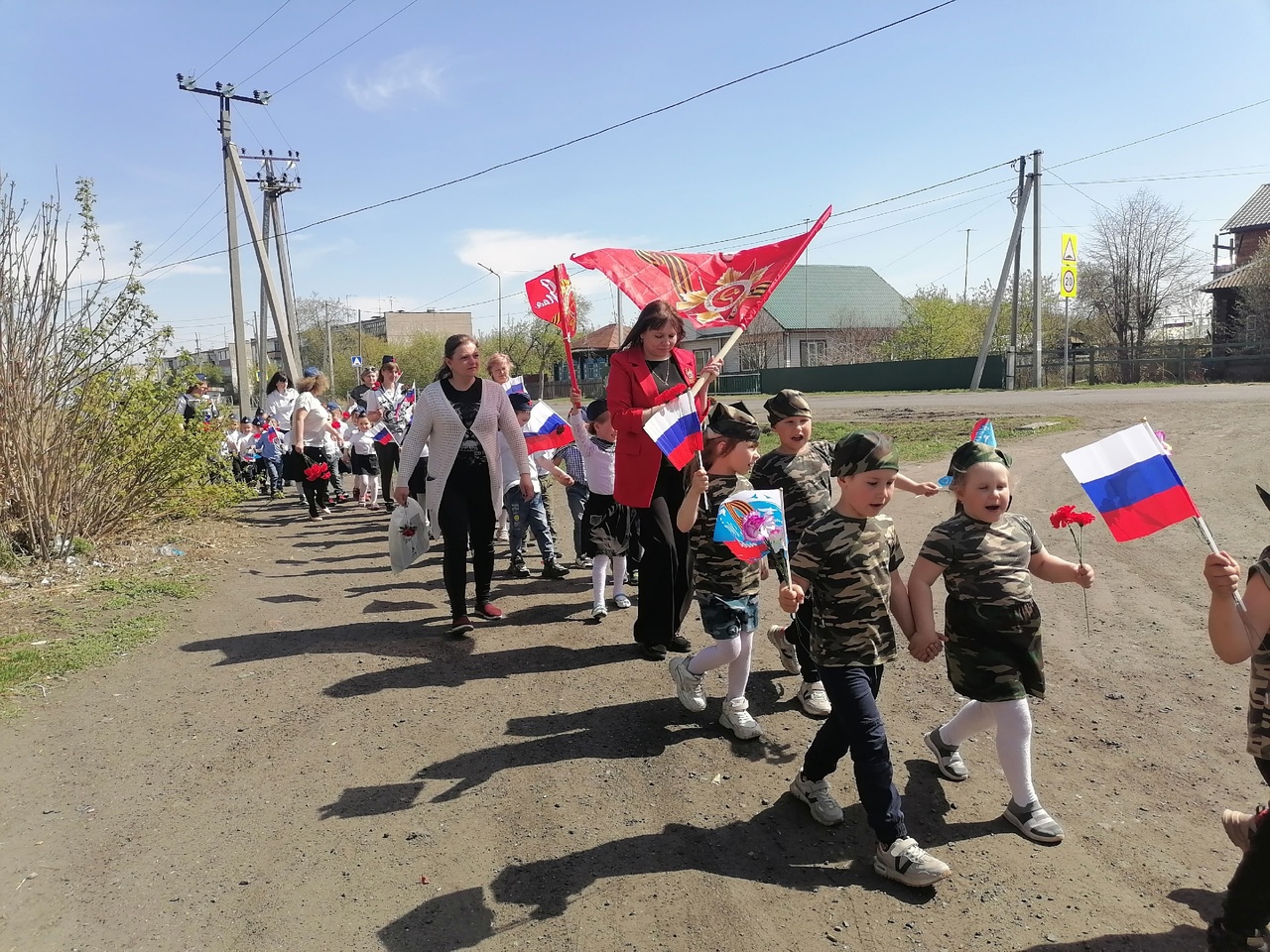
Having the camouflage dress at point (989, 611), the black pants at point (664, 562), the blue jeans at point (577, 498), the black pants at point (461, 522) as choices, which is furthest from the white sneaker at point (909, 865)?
the blue jeans at point (577, 498)

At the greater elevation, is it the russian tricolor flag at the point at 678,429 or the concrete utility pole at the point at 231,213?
the concrete utility pole at the point at 231,213

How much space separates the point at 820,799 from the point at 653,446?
202cm

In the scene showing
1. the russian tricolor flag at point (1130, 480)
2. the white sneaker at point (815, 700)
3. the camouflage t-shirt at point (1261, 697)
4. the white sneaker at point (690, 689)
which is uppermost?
the russian tricolor flag at point (1130, 480)

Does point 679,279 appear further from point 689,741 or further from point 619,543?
point 689,741

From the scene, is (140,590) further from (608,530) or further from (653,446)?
(653,446)

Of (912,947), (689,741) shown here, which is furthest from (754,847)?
(689,741)

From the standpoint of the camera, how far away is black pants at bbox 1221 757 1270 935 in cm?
234

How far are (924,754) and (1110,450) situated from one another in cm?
160

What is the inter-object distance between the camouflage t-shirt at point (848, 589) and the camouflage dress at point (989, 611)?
0.21 meters

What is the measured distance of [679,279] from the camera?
538 centimetres

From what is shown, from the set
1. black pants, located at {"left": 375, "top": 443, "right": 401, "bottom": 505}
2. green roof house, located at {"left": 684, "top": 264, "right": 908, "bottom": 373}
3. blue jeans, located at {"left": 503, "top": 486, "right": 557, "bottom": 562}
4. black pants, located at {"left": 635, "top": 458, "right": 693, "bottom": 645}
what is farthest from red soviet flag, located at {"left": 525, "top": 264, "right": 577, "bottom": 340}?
green roof house, located at {"left": 684, "top": 264, "right": 908, "bottom": 373}

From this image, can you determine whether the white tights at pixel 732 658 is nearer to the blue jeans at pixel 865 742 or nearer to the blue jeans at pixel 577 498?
the blue jeans at pixel 865 742

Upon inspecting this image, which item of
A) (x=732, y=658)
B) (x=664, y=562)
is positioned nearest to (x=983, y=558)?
(x=732, y=658)

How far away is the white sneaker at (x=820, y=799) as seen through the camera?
3.21m
